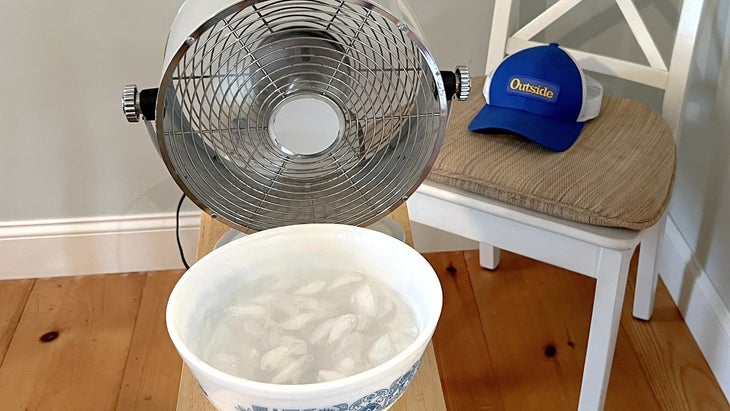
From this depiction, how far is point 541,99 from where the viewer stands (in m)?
1.25

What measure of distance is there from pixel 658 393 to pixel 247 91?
1040 millimetres

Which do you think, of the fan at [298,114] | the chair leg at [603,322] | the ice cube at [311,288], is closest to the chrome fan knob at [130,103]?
the fan at [298,114]

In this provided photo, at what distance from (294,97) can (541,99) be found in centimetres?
62

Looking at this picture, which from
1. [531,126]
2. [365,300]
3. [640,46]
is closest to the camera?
[365,300]

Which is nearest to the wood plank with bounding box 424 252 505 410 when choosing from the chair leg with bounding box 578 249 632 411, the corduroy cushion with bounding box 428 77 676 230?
the chair leg with bounding box 578 249 632 411

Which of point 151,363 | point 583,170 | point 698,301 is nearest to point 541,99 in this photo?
point 583,170

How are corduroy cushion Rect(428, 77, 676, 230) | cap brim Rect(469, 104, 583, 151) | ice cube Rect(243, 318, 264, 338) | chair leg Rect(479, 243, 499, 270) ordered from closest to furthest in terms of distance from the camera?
ice cube Rect(243, 318, 264, 338) < corduroy cushion Rect(428, 77, 676, 230) < cap brim Rect(469, 104, 583, 151) < chair leg Rect(479, 243, 499, 270)

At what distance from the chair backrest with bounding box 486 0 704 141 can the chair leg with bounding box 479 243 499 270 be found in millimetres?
419

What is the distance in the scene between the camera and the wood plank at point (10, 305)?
5.19ft

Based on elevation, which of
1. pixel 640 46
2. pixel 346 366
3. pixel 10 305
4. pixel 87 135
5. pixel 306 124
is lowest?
pixel 10 305

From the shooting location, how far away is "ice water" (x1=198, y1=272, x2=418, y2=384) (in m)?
0.64

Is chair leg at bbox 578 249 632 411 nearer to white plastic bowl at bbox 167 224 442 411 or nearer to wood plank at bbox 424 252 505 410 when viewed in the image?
wood plank at bbox 424 252 505 410

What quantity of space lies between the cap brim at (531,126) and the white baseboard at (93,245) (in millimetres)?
741

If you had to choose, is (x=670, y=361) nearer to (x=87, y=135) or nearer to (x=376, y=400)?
(x=376, y=400)
